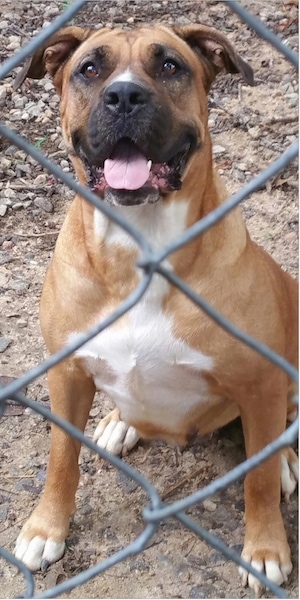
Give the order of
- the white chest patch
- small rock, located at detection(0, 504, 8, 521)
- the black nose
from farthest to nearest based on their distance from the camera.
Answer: small rock, located at detection(0, 504, 8, 521) → the white chest patch → the black nose

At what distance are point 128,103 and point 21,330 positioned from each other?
152cm

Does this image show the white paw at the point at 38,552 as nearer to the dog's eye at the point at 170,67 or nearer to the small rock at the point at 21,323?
the small rock at the point at 21,323

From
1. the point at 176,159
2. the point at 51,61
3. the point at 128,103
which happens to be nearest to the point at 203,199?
the point at 176,159

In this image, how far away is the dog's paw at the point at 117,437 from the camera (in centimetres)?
269

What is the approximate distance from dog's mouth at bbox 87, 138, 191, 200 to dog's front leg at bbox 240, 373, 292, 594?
632mm

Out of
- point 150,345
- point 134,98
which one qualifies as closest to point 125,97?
point 134,98

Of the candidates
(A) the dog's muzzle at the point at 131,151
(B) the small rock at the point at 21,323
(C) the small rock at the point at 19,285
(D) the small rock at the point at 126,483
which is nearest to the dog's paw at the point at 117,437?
(D) the small rock at the point at 126,483

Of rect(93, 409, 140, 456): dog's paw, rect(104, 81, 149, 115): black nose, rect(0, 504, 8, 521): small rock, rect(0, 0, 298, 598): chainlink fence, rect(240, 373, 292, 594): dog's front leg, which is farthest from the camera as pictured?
rect(93, 409, 140, 456): dog's paw

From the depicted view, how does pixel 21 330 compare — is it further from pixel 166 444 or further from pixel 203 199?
pixel 203 199

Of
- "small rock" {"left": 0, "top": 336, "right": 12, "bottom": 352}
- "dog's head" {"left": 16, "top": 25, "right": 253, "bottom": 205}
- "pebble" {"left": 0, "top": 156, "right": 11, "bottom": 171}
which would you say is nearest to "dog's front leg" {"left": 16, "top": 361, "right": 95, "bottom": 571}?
"dog's head" {"left": 16, "top": 25, "right": 253, "bottom": 205}

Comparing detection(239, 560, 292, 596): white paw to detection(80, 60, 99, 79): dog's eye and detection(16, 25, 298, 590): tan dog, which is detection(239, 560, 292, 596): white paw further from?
detection(80, 60, 99, 79): dog's eye

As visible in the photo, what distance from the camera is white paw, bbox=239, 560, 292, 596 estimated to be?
2.28m

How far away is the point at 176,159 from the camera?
2.00 m

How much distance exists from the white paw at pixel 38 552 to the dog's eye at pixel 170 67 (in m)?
1.40
